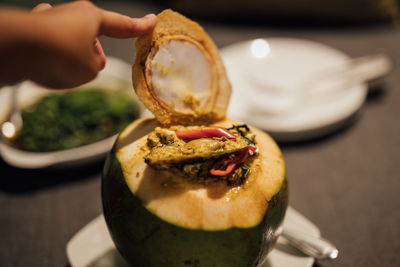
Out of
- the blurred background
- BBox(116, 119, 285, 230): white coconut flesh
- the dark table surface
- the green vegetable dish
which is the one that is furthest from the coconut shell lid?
the blurred background

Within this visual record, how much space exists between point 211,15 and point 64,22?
230 cm

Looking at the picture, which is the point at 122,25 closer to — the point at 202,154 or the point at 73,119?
the point at 202,154

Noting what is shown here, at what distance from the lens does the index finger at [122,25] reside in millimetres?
665

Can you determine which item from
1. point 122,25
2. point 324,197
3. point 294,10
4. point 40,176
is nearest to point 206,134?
point 122,25

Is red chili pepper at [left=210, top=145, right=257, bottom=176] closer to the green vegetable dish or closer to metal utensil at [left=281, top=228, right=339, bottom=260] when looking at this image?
metal utensil at [left=281, top=228, right=339, bottom=260]

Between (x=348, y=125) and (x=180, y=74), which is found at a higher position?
(x=180, y=74)

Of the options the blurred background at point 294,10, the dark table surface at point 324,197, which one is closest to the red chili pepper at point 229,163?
the dark table surface at point 324,197

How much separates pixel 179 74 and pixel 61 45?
393 mm

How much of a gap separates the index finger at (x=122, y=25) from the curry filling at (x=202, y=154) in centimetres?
23

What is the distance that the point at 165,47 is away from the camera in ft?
2.81

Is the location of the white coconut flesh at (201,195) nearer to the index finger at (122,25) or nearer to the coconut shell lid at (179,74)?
the coconut shell lid at (179,74)

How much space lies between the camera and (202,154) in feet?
2.40

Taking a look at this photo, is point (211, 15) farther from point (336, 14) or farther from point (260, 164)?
point (260, 164)

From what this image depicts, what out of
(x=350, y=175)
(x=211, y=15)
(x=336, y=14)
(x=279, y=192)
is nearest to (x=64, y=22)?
(x=279, y=192)
